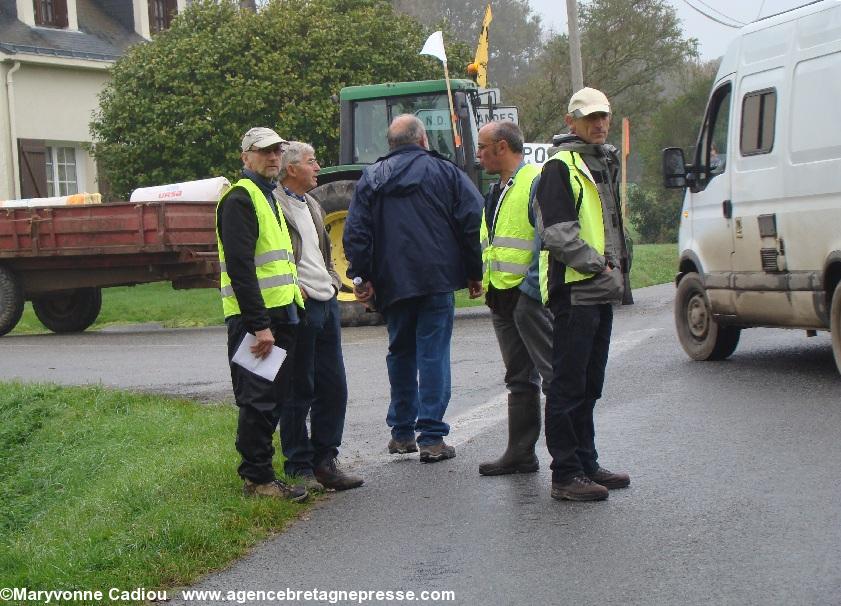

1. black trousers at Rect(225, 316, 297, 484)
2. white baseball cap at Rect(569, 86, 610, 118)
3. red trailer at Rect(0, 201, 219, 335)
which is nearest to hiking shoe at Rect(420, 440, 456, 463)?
black trousers at Rect(225, 316, 297, 484)

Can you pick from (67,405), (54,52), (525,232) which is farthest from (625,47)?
(525,232)

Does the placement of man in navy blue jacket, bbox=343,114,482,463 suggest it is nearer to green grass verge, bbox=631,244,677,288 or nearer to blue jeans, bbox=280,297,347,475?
blue jeans, bbox=280,297,347,475

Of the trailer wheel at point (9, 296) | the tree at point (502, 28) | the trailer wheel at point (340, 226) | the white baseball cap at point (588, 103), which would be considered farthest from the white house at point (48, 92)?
the tree at point (502, 28)

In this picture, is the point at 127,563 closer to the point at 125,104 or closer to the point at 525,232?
the point at 525,232

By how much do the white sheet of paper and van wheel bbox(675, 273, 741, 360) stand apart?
5.54 meters

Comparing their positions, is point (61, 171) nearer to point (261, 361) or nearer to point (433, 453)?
point (433, 453)

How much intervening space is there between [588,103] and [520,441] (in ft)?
6.17

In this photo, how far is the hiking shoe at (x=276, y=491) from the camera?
7.13 metres

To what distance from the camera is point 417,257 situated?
817 centimetres

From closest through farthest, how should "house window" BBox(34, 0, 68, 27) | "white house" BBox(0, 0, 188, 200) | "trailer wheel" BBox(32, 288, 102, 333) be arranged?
1. "trailer wheel" BBox(32, 288, 102, 333)
2. "white house" BBox(0, 0, 188, 200)
3. "house window" BBox(34, 0, 68, 27)

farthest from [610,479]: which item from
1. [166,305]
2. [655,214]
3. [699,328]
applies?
[655,214]

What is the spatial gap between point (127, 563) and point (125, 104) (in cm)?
2203

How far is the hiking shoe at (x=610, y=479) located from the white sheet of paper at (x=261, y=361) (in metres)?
1.64

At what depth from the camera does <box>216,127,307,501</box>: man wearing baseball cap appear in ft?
23.0
